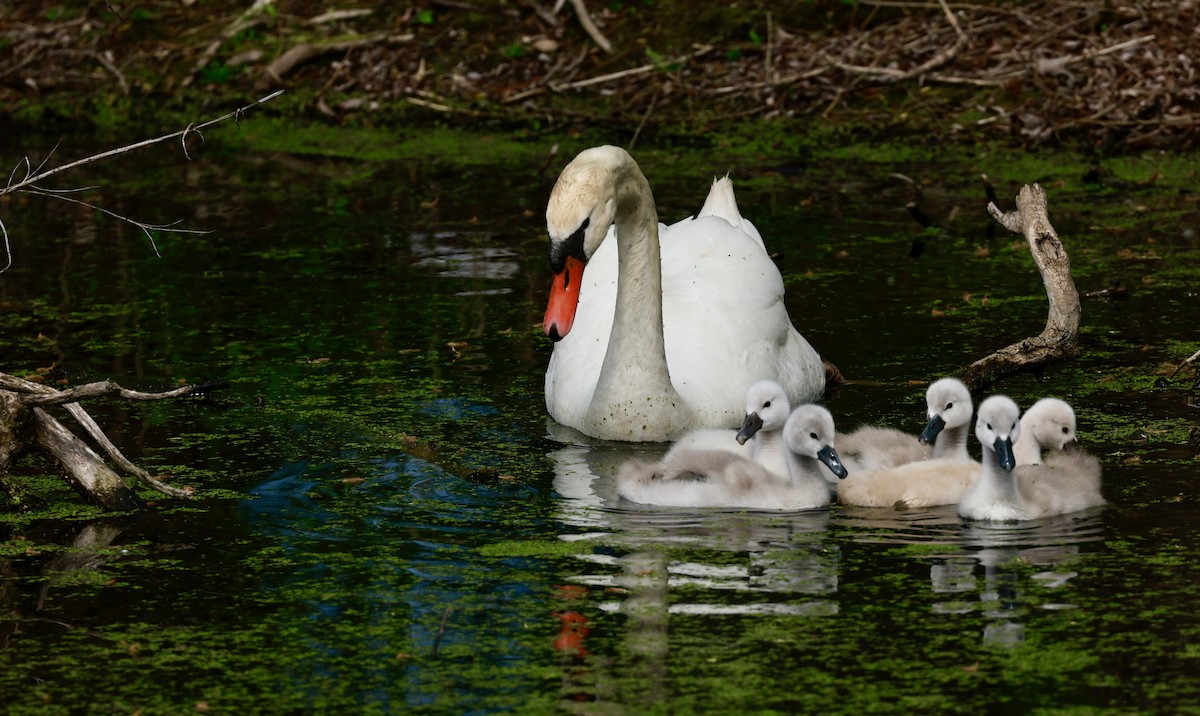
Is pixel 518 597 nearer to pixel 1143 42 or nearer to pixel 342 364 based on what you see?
pixel 342 364

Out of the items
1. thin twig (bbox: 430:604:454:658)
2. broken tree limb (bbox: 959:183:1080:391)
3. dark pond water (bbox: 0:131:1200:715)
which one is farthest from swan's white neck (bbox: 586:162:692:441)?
thin twig (bbox: 430:604:454:658)

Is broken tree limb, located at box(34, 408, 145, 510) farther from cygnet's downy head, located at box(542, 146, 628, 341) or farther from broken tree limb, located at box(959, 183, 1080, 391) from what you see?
broken tree limb, located at box(959, 183, 1080, 391)

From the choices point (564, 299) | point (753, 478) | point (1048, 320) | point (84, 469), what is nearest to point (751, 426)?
point (753, 478)

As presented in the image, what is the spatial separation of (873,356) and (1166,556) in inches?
126

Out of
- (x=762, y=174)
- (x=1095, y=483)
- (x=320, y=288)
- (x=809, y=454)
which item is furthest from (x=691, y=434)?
(x=762, y=174)

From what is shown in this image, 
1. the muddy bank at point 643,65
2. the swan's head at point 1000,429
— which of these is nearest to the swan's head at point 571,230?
the swan's head at point 1000,429

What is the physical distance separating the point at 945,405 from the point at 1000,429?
632 millimetres

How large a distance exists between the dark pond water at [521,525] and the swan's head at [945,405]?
1.42ft

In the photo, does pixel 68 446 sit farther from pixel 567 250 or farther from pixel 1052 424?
pixel 1052 424

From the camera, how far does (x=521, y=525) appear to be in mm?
6566

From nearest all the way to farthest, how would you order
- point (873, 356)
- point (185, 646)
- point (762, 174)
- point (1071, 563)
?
1. point (185, 646)
2. point (1071, 563)
3. point (873, 356)
4. point (762, 174)

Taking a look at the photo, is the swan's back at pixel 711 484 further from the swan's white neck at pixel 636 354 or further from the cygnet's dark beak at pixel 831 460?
the swan's white neck at pixel 636 354

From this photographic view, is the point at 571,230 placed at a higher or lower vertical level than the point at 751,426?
higher

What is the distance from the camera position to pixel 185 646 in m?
5.46
